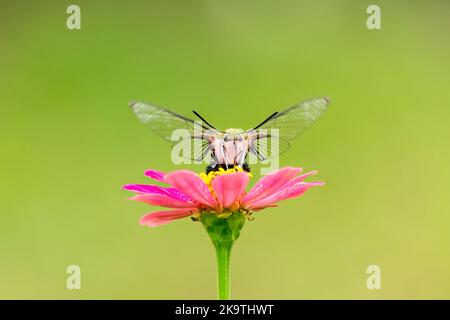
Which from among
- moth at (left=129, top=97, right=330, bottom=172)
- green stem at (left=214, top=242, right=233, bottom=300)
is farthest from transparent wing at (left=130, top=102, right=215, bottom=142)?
green stem at (left=214, top=242, right=233, bottom=300)

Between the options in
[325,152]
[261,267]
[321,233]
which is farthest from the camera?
[325,152]

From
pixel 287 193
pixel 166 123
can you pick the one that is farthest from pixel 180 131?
pixel 287 193

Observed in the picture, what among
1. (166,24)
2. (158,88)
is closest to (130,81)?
(158,88)

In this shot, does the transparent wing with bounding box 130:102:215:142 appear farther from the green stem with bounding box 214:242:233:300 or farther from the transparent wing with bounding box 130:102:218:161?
the green stem with bounding box 214:242:233:300

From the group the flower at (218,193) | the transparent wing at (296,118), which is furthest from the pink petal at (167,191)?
the transparent wing at (296,118)

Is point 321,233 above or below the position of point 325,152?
below

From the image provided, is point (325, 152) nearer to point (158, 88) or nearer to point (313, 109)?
point (158, 88)
